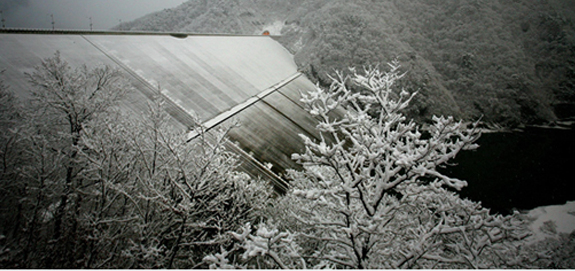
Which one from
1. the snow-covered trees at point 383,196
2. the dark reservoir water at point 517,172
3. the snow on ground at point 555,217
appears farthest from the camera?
the dark reservoir water at point 517,172

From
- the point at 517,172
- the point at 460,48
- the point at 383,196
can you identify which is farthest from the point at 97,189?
the point at 460,48

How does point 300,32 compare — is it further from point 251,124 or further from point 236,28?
point 251,124

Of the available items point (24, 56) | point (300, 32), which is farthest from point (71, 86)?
point (300, 32)

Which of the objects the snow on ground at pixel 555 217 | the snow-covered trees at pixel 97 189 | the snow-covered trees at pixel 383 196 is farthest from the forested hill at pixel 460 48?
the snow-covered trees at pixel 97 189

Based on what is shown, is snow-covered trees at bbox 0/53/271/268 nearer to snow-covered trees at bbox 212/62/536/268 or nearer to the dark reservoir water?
snow-covered trees at bbox 212/62/536/268

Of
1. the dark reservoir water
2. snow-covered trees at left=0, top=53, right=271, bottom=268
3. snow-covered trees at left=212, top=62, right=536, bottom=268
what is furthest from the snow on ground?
snow-covered trees at left=0, top=53, right=271, bottom=268

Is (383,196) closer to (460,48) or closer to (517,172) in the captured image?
(517,172)

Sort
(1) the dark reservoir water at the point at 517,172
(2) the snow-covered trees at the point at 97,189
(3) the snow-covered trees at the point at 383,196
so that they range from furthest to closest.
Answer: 1. (1) the dark reservoir water at the point at 517,172
2. (2) the snow-covered trees at the point at 97,189
3. (3) the snow-covered trees at the point at 383,196

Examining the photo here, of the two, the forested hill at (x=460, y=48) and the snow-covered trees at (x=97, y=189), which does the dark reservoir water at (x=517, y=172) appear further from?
the snow-covered trees at (x=97, y=189)
